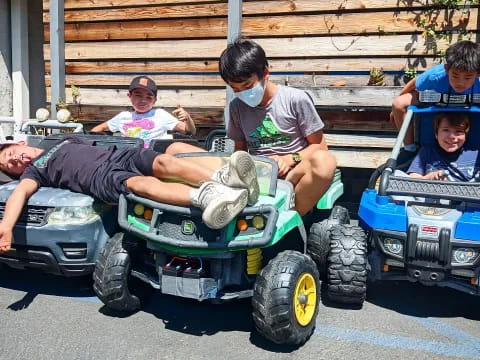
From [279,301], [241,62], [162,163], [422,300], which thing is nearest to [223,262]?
[279,301]

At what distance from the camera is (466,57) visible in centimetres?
349

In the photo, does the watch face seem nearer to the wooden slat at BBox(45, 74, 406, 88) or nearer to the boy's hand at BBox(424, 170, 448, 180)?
the boy's hand at BBox(424, 170, 448, 180)

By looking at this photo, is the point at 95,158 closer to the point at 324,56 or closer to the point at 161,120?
the point at 161,120

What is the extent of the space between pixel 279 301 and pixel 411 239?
99 cm

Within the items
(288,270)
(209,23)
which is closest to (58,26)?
(209,23)

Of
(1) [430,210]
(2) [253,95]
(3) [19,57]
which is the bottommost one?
(1) [430,210]

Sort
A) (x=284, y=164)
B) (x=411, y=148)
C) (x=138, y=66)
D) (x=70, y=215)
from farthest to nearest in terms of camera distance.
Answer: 1. (x=138, y=66)
2. (x=411, y=148)
3. (x=284, y=164)
4. (x=70, y=215)

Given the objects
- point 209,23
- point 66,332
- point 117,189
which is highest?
point 209,23

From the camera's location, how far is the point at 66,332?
9.66 feet

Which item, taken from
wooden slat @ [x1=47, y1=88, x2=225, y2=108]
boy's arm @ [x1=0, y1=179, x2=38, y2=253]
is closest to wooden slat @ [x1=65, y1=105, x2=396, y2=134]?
wooden slat @ [x1=47, y1=88, x2=225, y2=108]

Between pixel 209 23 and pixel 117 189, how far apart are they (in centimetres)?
422

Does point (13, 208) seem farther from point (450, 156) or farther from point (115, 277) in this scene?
point (450, 156)

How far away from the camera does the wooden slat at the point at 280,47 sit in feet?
18.8

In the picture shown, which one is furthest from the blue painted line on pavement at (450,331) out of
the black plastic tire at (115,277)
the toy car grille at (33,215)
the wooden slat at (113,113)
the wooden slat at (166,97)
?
the wooden slat at (166,97)
